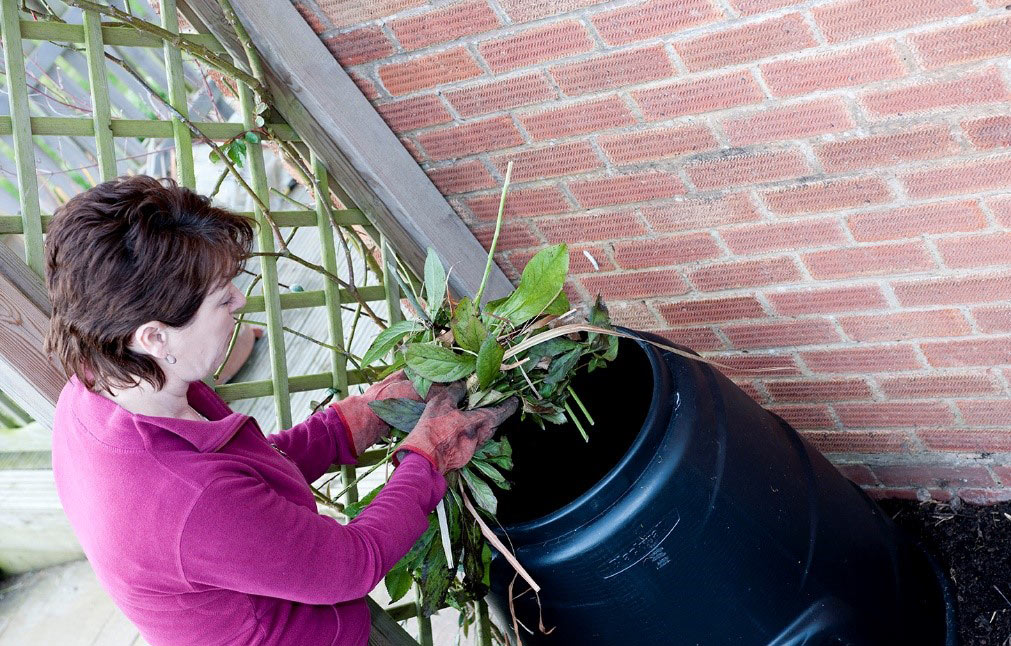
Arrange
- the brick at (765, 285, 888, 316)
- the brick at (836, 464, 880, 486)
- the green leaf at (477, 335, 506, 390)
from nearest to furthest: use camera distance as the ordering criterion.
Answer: the green leaf at (477, 335, 506, 390) → the brick at (765, 285, 888, 316) → the brick at (836, 464, 880, 486)

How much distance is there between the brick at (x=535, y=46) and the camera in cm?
146

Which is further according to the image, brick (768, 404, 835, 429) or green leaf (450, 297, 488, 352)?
brick (768, 404, 835, 429)

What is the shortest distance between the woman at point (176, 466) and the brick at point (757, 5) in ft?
2.63

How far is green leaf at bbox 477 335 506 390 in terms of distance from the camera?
4.26 ft

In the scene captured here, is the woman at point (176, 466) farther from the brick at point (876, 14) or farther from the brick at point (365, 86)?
the brick at point (876, 14)

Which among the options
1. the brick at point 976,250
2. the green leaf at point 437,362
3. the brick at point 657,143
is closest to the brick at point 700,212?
the brick at point 657,143

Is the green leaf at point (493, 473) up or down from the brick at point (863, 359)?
up

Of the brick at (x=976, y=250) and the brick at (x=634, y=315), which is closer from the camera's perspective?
the brick at (x=976, y=250)

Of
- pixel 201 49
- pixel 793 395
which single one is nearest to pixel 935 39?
pixel 793 395

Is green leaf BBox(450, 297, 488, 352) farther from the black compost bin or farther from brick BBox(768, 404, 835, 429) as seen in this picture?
brick BBox(768, 404, 835, 429)

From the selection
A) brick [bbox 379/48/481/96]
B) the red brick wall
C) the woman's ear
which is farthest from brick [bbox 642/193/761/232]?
the woman's ear

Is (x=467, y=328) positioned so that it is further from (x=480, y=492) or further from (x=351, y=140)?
(x=351, y=140)

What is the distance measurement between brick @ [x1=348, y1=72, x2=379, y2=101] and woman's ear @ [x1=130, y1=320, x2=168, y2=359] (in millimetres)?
746

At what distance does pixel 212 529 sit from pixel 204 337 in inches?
10.2
